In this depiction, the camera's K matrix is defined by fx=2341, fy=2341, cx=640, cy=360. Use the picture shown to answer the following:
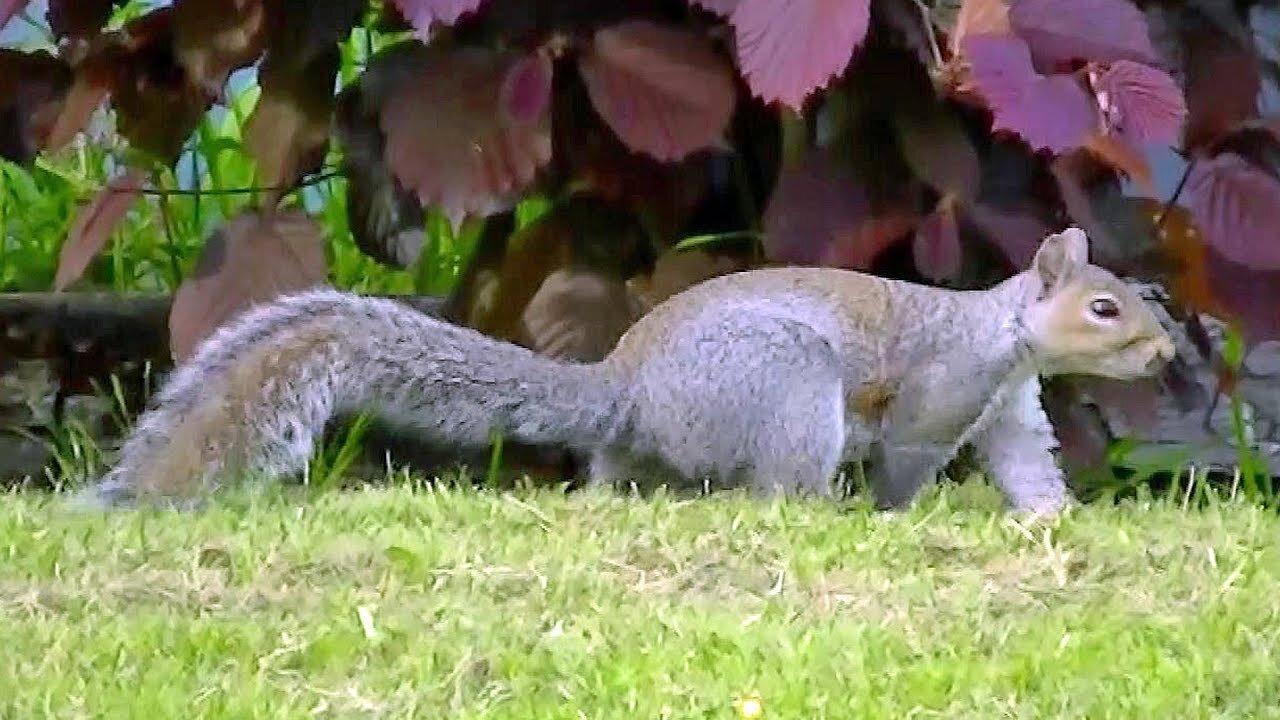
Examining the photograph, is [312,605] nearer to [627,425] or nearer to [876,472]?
[627,425]

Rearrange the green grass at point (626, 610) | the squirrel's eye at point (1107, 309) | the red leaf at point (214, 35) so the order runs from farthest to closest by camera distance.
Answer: the red leaf at point (214, 35) < the squirrel's eye at point (1107, 309) < the green grass at point (626, 610)

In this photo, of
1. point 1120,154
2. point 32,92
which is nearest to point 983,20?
point 1120,154

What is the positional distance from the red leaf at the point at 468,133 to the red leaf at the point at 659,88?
10cm

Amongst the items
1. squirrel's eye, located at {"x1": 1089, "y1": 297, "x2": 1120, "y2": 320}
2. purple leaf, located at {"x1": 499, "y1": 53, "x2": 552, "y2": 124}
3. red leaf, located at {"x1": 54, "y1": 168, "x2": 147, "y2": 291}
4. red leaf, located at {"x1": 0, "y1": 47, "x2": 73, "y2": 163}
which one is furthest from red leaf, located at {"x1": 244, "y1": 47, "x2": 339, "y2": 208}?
squirrel's eye, located at {"x1": 1089, "y1": 297, "x2": 1120, "y2": 320}

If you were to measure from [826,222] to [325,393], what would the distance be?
860 millimetres

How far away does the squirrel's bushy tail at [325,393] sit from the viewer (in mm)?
3436

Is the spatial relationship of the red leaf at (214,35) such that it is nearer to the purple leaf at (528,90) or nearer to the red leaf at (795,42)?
the purple leaf at (528,90)

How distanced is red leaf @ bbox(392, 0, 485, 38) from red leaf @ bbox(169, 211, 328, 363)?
2.00 feet

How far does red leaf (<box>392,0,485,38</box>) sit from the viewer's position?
336cm

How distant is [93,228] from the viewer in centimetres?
391

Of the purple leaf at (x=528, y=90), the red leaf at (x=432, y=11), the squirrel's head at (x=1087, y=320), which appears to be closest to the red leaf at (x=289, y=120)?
the purple leaf at (x=528, y=90)

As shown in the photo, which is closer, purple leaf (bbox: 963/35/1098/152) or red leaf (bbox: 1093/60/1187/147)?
purple leaf (bbox: 963/35/1098/152)

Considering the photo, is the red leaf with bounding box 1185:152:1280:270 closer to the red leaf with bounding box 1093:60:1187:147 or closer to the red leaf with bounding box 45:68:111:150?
the red leaf with bounding box 1093:60:1187:147

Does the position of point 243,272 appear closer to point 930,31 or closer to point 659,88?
point 659,88
